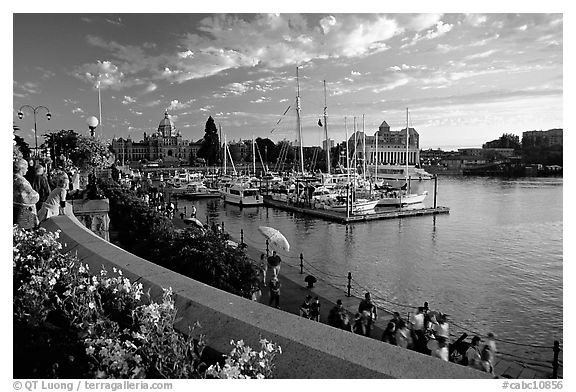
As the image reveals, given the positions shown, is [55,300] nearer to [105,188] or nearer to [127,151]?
[105,188]

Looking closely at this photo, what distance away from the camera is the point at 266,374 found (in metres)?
2.42

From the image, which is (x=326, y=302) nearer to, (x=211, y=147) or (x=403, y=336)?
(x=403, y=336)

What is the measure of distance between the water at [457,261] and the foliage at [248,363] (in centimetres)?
935

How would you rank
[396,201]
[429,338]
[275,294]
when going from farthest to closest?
[396,201]
[275,294]
[429,338]

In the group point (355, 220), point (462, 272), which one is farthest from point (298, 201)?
point (462, 272)

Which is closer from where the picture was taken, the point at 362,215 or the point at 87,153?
the point at 87,153

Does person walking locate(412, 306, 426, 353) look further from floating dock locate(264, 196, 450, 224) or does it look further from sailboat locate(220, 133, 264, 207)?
sailboat locate(220, 133, 264, 207)

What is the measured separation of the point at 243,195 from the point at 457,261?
25.7 metres

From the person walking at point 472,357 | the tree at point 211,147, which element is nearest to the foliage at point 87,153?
the person walking at point 472,357

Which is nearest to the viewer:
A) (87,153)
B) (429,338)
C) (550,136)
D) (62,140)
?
(429,338)

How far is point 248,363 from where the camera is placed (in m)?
2.38

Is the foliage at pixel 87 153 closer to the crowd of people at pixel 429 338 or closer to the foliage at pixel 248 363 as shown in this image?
the crowd of people at pixel 429 338

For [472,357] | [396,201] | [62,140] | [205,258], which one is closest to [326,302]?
[472,357]
